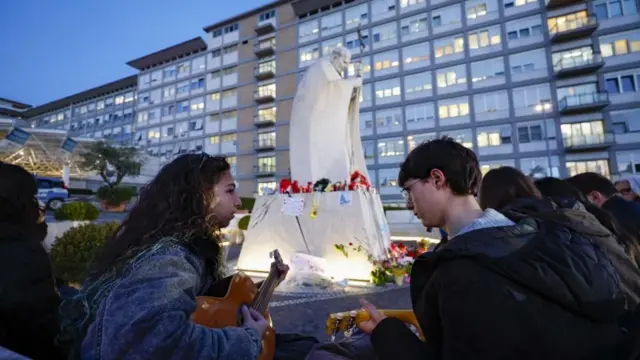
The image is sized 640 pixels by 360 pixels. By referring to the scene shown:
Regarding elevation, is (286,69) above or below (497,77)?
above

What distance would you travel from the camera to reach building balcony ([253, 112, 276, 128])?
3509 centimetres

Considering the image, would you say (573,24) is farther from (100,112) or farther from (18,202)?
(100,112)

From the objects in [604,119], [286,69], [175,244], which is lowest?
[175,244]

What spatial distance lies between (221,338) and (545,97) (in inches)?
1212

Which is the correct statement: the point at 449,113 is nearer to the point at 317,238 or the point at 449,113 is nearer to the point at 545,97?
the point at 545,97

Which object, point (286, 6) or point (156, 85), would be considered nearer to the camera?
point (286, 6)

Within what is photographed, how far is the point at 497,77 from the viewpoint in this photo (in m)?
25.9

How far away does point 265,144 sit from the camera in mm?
35125

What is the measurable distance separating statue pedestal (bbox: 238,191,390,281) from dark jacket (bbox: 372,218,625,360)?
465 centimetres

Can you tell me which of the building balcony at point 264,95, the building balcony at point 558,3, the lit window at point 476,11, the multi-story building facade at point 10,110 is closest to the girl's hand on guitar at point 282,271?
the lit window at point 476,11

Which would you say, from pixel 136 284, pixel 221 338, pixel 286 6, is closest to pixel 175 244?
pixel 136 284

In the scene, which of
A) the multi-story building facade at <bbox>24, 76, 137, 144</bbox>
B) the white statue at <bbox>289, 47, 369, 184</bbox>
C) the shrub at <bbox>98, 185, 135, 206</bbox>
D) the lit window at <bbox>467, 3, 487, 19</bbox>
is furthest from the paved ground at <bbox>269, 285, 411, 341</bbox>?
the multi-story building facade at <bbox>24, 76, 137, 144</bbox>

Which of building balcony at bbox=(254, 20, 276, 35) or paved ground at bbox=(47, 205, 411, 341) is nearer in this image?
paved ground at bbox=(47, 205, 411, 341)

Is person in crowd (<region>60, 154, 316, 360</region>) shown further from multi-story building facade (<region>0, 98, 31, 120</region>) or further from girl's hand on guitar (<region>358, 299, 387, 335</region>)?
multi-story building facade (<region>0, 98, 31, 120</region>)
